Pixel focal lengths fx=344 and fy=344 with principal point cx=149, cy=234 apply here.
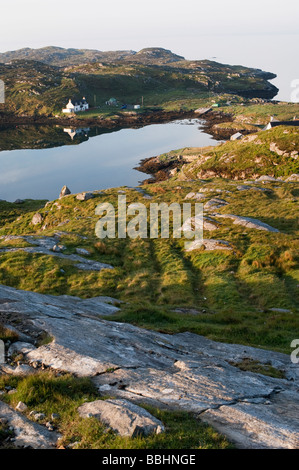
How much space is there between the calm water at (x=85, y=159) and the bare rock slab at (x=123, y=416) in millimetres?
89696

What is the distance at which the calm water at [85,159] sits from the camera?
105 m

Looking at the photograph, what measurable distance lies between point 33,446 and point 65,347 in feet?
15.9

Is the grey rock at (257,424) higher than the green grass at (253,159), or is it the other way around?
the green grass at (253,159)

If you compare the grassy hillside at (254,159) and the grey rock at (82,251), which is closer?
the grey rock at (82,251)

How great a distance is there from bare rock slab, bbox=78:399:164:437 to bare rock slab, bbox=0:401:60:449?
3.36ft

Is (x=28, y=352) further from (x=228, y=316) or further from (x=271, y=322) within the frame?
(x=271, y=322)

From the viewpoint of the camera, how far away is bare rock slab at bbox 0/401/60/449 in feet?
27.9

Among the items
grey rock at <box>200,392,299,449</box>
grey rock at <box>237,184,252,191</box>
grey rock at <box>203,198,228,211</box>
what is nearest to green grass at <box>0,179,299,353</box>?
grey rock at <box>203,198,228,211</box>

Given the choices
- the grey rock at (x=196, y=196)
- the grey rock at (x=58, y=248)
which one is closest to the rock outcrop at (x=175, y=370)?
the grey rock at (x=58, y=248)

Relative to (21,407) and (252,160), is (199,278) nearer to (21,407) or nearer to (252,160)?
(21,407)

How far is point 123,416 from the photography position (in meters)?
9.20

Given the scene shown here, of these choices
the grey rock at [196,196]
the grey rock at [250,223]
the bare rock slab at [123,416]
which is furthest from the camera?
the grey rock at [196,196]

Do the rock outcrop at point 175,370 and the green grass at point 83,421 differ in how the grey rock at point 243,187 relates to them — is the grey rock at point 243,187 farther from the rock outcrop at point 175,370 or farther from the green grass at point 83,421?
the green grass at point 83,421

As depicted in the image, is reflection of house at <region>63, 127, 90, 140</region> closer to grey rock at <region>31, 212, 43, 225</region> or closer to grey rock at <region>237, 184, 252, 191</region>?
grey rock at <region>31, 212, 43, 225</region>
